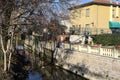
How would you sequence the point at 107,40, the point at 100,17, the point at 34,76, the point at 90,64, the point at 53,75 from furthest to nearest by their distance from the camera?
the point at 100,17
the point at 107,40
the point at 53,75
the point at 34,76
the point at 90,64

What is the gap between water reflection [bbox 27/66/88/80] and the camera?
927 inches

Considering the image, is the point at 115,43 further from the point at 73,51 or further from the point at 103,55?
the point at 103,55

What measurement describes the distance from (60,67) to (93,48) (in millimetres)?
6307

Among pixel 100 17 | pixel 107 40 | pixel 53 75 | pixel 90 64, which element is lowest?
pixel 53 75

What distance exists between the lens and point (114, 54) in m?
19.5

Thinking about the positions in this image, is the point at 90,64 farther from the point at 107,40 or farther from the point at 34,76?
the point at 107,40

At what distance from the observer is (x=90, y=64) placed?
22.5 m

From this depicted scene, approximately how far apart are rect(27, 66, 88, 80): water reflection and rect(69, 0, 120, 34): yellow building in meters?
11.9

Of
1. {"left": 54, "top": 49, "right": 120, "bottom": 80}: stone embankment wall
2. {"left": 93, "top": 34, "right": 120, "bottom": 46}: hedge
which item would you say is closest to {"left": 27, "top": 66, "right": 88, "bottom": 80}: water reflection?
{"left": 54, "top": 49, "right": 120, "bottom": 80}: stone embankment wall

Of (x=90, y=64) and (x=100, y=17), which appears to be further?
(x=100, y=17)

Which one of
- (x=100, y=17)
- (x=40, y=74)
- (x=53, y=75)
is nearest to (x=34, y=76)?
(x=40, y=74)

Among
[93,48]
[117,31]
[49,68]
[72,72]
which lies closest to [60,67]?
[49,68]

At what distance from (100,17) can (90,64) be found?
1710cm

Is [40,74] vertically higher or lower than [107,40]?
lower
